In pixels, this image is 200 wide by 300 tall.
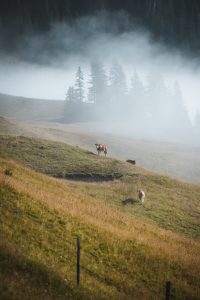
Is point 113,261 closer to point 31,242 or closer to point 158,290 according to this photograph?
point 158,290

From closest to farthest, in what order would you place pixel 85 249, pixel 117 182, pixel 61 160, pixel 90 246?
pixel 85 249 < pixel 90 246 < pixel 117 182 < pixel 61 160

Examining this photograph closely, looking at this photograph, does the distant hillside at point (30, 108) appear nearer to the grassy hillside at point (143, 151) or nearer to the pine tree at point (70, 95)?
the pine tree at point (70, 95)

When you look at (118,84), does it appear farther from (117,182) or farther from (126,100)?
(117,182)

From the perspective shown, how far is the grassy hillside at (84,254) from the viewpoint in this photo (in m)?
13.1

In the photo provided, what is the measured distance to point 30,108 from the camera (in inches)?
5969

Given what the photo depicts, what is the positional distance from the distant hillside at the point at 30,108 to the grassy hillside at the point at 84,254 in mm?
108162

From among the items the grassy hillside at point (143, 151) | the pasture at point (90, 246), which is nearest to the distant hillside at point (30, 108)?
the grassy hillside at point (143, 151)

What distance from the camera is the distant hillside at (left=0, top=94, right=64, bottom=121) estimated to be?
135m

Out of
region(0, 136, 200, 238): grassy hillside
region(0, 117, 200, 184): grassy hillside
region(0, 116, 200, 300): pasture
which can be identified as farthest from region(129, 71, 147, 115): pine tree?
region(0, 116, 200, 300): pasture

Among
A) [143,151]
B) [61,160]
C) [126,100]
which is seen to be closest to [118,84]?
[126,100]

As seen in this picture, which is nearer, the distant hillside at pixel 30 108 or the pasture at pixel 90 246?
the pasture at pixel 90 246

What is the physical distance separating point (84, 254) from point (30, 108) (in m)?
138

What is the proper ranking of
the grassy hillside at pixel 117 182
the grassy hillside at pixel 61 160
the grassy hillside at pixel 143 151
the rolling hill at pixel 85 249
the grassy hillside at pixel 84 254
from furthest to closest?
the grassy hillside at pixel 143 151 → the grassy hillside at pixel 61 160 → the grassy hillside at pixel 117 182 → the rolling hill at pixel 85 249 → the grassy hillside at pixel 84 254

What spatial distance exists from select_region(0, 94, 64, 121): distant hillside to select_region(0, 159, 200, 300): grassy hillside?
108162mm
